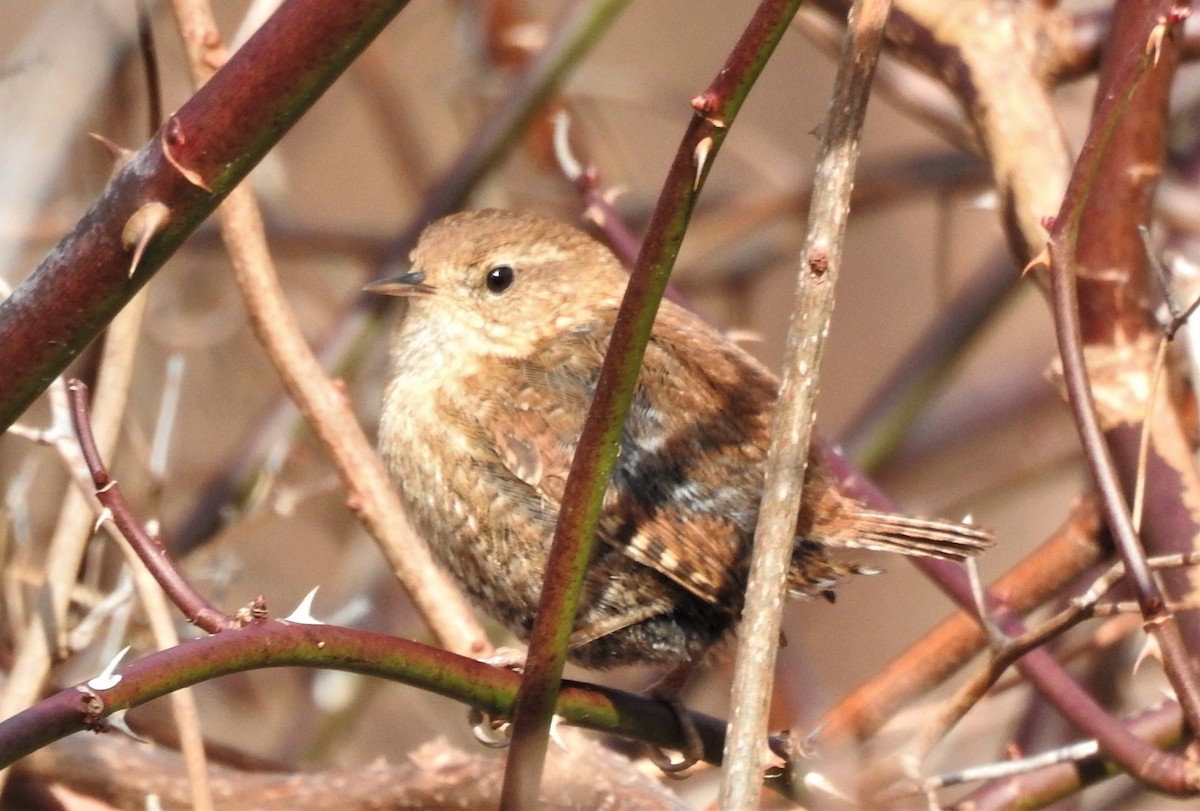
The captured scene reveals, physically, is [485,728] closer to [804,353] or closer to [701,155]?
A: [804,353]

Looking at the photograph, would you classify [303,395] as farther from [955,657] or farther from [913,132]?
[913,132]

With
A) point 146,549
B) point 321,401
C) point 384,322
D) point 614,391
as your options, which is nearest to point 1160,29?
point 614,391

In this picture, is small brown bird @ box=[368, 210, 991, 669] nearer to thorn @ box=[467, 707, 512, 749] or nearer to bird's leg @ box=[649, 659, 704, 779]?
bird's leg @ box=[649, 659, 704, 779]

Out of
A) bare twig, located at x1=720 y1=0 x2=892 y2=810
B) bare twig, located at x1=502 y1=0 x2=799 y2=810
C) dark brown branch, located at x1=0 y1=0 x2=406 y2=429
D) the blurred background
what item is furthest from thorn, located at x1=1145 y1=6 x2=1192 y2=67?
the blurred background

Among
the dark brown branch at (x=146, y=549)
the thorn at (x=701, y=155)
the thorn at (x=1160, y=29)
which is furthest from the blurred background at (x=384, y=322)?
the thorn at (x=701, y=155)

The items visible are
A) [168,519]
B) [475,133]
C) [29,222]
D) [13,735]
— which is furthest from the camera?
[168,519]

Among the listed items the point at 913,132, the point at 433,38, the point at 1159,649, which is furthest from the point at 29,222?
the point at 913,132
